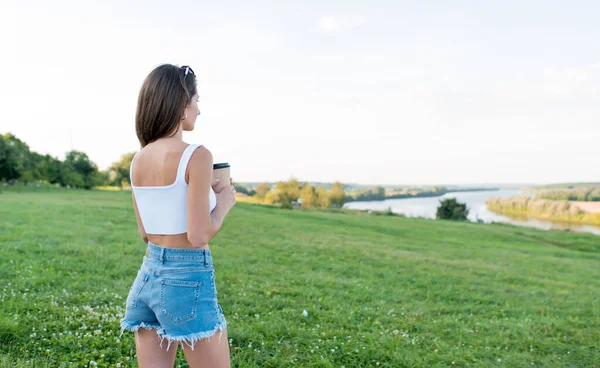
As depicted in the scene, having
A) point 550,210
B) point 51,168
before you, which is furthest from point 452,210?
point 51,168

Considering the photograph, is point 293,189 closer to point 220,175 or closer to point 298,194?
point 298,194

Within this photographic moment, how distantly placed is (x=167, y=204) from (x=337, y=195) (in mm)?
68721

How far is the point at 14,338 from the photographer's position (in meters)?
4.15

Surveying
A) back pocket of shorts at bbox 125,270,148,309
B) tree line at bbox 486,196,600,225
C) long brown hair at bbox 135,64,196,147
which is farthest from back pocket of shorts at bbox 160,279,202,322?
tree line at bbox 486,196,600,225

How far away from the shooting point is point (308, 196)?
6291cm

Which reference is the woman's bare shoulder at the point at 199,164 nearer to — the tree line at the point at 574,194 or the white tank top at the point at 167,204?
the white tank top at the point at 167,204

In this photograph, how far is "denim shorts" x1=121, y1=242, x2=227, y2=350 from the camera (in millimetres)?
2062

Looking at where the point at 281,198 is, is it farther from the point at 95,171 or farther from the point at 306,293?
the point at 306,293

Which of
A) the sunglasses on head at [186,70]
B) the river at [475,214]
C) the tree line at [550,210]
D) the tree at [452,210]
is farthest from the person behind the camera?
the tree line at [550,210]

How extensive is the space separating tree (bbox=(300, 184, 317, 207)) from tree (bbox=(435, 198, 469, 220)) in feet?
65.7

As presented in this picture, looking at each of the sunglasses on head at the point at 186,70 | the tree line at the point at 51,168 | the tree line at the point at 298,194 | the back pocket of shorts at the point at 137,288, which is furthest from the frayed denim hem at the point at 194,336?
the tree line at the point at 51,168

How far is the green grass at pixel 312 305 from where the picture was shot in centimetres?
445

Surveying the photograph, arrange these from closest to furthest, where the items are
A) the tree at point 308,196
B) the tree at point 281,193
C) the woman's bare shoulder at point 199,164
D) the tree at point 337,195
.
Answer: the woman's bare shoulder at point 199,164 < the tree at point 281,193 < the tree at point 308,196 < the tree at point 337,195

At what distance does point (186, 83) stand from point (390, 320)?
529 centimetres
